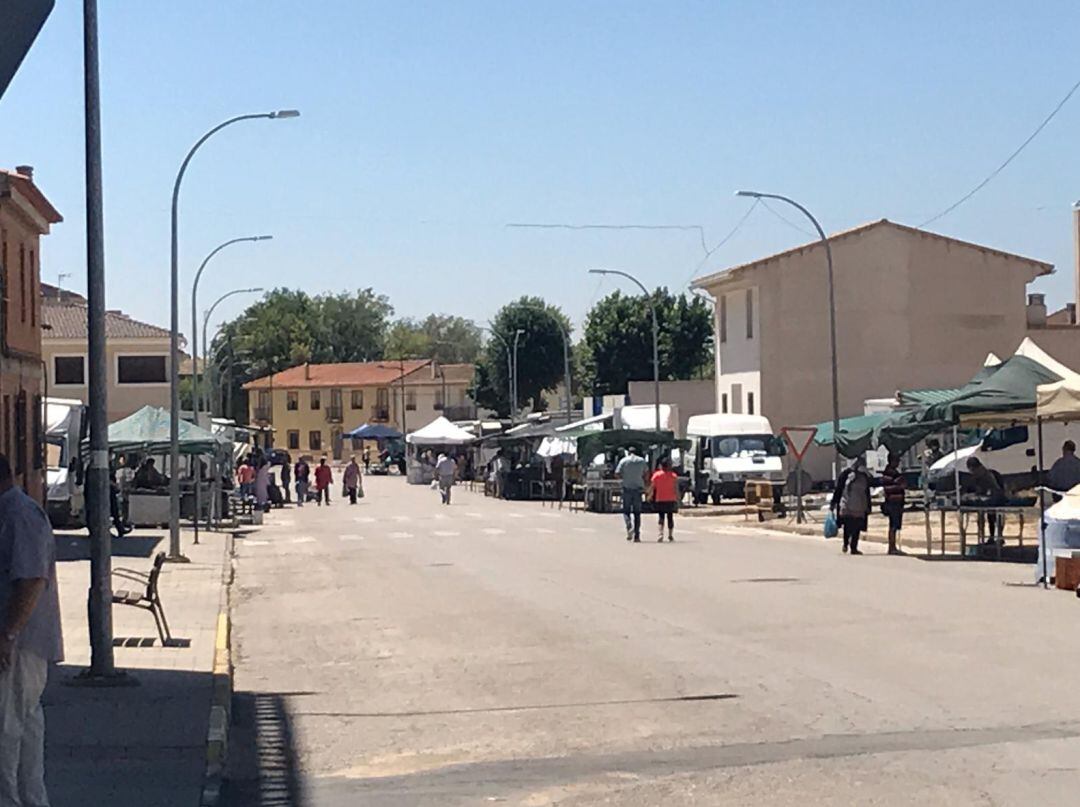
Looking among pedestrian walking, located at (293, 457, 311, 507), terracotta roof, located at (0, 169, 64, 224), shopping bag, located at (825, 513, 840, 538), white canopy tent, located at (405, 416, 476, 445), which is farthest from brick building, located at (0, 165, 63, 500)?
white canopy tent, located at (405, 416, 476, 445)

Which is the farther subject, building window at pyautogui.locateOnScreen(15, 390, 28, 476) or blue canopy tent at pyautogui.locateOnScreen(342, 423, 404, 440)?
blue canopy tent at pyautogui.locateOnScreen(342, 423, 404, 440)

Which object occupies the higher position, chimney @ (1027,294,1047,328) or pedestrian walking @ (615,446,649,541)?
chimney @ (1027,294,1047,328)

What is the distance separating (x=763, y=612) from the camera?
18.7 metres

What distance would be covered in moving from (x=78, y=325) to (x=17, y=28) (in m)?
62.5

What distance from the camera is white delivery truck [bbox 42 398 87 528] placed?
1469 inches

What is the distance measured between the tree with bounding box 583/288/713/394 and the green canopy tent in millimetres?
57040

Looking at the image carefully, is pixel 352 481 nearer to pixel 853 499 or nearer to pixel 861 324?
pixel 861 324

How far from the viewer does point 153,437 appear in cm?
3750

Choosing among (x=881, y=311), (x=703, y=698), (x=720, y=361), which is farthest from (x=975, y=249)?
(x=703, y=698)

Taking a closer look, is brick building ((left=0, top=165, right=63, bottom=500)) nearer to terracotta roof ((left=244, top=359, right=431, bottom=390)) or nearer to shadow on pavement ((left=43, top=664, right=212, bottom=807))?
shadow on pavement ((left=43, top=664, right=212, bottom=807))

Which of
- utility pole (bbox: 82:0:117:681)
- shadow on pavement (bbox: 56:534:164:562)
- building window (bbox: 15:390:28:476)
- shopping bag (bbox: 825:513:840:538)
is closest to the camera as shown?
utility pole (bbox: 82:0:117:681)

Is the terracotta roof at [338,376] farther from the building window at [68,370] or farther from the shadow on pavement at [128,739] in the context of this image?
the shadow on pavement at [128,739]

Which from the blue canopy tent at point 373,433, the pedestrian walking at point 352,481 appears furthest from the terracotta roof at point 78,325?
the blue canopy tent at point 373,433

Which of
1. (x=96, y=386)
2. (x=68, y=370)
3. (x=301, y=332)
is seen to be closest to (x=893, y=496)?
(x=96, y=386)
